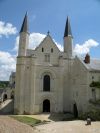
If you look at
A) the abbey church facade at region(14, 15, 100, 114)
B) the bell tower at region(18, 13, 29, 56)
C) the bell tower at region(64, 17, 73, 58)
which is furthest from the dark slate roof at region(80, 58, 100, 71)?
the bell tower at region(18, 13, 29, 56)

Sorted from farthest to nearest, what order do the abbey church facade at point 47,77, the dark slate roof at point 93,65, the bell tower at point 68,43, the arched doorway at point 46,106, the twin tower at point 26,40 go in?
the bell tower at point 68,43, the twin tower at point 26,40, the arched doorway at point 46,106, the abbey church facade at point 47,77, the dark slate roof at point 93,65

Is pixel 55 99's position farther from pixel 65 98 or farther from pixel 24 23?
pixel 24 23

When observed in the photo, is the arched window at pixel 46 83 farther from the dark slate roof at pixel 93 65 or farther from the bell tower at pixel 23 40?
the dark slate roof at pixel 93 65

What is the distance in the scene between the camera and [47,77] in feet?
151

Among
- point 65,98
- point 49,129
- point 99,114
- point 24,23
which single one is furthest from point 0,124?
point 24,23

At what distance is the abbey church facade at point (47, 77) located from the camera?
43469mm

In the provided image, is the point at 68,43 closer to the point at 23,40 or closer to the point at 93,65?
the point at 93,65

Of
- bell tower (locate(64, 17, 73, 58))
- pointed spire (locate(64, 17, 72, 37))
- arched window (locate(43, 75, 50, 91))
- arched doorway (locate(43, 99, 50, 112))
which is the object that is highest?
pointed spire (locate(64, 17, 72, 37))

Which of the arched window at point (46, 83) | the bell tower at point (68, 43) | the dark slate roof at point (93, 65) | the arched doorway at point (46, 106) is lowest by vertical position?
the arched doorway at point (46, 106)

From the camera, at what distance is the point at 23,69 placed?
44344 millimetres

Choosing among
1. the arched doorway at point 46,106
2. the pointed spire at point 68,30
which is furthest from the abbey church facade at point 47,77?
the pointed spire at point 68,30

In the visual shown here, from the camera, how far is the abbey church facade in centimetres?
4347

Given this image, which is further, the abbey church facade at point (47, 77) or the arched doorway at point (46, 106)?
the arched doorway at point (46, 106)

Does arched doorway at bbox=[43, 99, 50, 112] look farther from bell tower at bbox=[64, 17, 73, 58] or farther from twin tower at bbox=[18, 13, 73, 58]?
bell tower at bbox=[64, 17, 73, 58]
